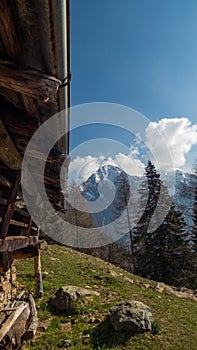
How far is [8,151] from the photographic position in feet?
12.6

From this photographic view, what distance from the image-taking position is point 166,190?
27828mm

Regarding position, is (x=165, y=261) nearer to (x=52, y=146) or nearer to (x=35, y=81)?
(x=52, y=146)

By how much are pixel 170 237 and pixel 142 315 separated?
679 inches

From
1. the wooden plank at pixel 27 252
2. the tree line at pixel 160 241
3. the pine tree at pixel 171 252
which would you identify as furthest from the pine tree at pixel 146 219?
the wooden plank at pixel 27 252

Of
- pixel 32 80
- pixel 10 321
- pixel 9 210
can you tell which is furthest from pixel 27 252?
pixel 32 80

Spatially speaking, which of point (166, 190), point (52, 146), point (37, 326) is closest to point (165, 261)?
point (166, 190)

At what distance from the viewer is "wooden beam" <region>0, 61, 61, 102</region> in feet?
7.18

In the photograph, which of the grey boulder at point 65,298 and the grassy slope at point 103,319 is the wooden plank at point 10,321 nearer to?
the grassy slope at point 103,319

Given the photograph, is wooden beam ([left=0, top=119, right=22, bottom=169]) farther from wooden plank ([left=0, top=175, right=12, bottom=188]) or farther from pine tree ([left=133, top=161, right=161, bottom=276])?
pine tree ([left=133, top=161, right=161, bottom=276])

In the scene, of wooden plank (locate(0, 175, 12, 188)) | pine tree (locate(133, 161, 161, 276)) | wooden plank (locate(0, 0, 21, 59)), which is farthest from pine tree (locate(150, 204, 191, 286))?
wooden plank (locate(0, 0, 21, 59))

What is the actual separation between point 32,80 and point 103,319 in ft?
28.1

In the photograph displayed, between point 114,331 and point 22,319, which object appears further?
point 114,331

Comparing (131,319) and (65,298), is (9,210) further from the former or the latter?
(65,298)

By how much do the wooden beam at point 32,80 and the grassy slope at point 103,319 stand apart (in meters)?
6.98
